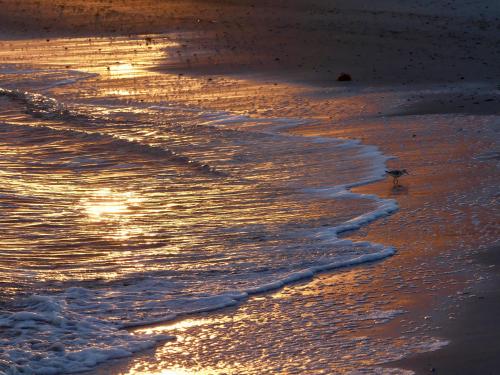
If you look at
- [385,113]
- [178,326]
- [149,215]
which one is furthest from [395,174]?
[385,113]

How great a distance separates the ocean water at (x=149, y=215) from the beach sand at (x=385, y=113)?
0.28 metres

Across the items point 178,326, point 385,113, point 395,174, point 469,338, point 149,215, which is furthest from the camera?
point 385,113

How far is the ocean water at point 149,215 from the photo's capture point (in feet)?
21.6

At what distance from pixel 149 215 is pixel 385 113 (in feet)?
19.5

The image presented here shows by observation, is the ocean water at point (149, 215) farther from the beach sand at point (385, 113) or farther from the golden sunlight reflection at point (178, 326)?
the beach sand at point (385, 113)

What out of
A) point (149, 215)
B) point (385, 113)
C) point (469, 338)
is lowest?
point (469, 338)

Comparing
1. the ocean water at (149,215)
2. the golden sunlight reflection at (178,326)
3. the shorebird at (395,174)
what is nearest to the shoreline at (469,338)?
the ocean water at (149,215)

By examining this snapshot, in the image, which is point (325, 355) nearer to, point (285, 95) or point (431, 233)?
point (431, 233)

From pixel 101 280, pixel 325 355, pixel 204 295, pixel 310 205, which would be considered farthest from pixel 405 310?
pixel 310 205

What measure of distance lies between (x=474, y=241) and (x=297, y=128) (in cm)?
528

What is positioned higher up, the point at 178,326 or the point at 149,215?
the point at 149,215

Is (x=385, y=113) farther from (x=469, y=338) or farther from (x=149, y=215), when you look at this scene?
(x=469, y=338)

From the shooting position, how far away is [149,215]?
8.90 metres

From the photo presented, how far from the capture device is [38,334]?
246 inches
